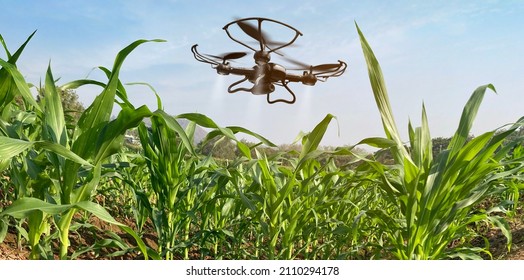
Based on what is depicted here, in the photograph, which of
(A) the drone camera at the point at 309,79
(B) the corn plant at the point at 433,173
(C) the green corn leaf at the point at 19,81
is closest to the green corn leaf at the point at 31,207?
(C) the green corn leaf at the point at 19,81

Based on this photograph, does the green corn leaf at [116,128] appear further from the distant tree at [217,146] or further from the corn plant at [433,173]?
the corn plant at [433,173]

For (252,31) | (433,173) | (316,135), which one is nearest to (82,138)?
(316,135)

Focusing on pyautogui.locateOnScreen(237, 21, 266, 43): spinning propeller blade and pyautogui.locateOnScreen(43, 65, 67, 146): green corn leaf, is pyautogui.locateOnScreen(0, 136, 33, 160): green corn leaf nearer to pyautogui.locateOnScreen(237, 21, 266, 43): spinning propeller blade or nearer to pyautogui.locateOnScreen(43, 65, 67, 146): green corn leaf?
pyautogui.locateOnScreen(43, 65, 67, 146): green corn leaf

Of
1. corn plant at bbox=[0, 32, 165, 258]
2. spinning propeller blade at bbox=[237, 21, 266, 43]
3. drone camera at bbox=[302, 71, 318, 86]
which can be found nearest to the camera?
corn plant at bbox=[0, 32, 165, 258]

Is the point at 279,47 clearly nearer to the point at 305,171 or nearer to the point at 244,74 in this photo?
the point at 244,74

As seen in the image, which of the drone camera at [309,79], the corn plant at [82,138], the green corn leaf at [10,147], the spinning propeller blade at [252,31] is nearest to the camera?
the green corn leaf at [10,147]

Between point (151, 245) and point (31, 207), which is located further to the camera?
point (151, 245)

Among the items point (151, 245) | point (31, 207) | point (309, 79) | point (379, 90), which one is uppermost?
point (309, 79)

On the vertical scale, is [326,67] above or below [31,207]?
above

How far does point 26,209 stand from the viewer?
0.98 metres

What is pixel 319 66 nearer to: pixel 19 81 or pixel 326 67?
pixel 326 67

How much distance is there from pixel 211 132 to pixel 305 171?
0.54 m

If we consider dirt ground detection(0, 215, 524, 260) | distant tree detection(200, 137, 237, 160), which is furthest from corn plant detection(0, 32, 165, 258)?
dirt ground detection(0, 215, 524, 260)

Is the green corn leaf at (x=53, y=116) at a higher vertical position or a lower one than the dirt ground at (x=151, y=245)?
higher
